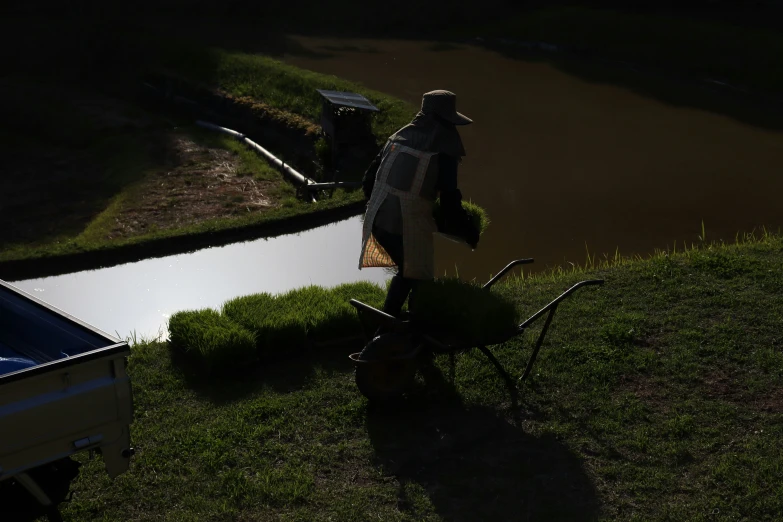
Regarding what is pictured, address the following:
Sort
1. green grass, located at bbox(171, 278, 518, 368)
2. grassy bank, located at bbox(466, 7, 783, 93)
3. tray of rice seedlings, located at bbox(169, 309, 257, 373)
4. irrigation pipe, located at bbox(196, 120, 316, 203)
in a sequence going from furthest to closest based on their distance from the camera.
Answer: grassy bank, located at bbox(466, 7, 783, 93) → irrigation pipe, located at bbox(196, 120, 316, 203) → tray of rice seedlings, located at bbox(169, 309, 257, 373) → green grass, located at bbox(171, 278, 518, 368)

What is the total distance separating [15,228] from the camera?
465 inches

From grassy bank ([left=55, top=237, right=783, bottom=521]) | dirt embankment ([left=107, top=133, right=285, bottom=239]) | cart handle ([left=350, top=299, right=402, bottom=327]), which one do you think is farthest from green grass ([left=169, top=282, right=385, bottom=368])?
dirt embankment ([left=107, top=133, right=285, bottom=239])

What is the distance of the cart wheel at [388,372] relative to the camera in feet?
17.0

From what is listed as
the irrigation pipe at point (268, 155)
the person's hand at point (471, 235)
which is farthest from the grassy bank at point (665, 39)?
the person's hand at point (471, 235)

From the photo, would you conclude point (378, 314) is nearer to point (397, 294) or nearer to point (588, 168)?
point (397, 294)

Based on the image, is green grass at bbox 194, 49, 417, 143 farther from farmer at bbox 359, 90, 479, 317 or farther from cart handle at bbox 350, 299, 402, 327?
cart handle at bbox 350, 299, 402, 327

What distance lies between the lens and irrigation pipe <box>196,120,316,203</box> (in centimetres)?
1366

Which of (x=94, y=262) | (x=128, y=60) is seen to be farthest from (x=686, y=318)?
(x=128, y=60)

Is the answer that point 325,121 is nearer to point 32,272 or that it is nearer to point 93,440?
point 32,272

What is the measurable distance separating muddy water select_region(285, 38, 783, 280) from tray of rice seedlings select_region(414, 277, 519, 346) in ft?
14.1

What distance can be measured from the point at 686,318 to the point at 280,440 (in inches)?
129

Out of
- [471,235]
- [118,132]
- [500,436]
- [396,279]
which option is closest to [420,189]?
[471,235]

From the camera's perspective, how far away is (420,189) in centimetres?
532

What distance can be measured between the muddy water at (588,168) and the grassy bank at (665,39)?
2.67 metres
